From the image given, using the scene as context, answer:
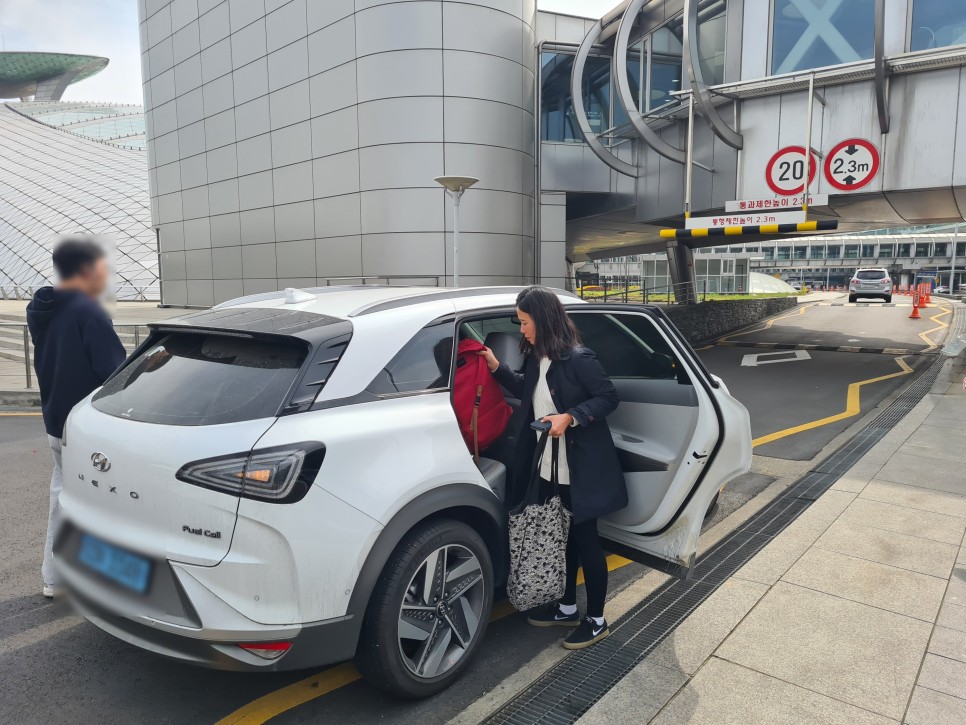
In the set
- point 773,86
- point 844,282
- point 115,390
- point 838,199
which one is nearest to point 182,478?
point 115,390

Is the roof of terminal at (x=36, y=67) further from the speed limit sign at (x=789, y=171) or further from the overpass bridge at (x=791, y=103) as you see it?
the speed limit sign at (x=789, y=171)

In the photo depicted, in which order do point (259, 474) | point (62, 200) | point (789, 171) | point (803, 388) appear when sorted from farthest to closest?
point (62, 200) → point (789, 171) → point (803, 388) → point (259, 474)

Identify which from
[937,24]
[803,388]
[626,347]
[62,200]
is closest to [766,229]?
[803,388]

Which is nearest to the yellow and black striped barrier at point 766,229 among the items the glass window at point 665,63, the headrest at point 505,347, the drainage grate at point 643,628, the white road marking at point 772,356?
the white road marking at point 772,356

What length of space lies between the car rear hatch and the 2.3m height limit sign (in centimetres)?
1141

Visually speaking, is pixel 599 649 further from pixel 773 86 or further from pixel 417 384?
pixel 773 86

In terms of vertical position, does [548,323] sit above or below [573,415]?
above

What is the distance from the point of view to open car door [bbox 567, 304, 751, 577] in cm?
331

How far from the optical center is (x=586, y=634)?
125 inches

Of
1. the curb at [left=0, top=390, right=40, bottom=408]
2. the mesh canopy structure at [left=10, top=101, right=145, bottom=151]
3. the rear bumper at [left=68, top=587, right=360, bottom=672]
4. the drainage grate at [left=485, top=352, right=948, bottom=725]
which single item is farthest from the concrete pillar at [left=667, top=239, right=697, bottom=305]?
the mesh canopy structure at [left=10, top=101, right=145, bottom=151]

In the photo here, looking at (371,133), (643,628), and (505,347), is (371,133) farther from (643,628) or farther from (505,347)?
(643,628)

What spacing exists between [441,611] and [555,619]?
0.85 metres

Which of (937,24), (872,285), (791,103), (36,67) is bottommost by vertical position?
(872,285)

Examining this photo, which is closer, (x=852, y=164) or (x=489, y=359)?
(x=489, y=359)
